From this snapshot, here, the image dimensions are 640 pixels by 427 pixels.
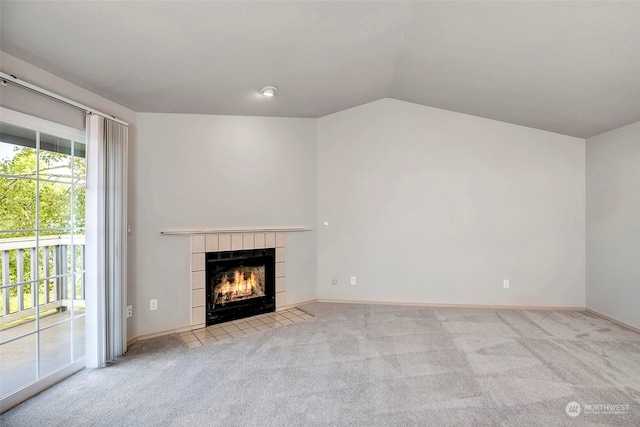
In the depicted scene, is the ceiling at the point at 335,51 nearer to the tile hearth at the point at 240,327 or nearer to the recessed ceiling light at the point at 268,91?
the recessed ceiling light at the point at 268,91

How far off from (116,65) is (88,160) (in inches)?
32.4

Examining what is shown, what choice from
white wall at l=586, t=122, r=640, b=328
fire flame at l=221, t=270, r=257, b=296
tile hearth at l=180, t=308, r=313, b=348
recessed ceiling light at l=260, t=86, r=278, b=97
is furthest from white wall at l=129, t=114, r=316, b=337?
white wall at l=586, t=122, r=640, b=328

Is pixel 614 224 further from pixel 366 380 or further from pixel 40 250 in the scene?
pixel 40 250

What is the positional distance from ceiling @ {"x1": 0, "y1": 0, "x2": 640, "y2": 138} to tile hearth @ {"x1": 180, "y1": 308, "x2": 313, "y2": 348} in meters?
2.44

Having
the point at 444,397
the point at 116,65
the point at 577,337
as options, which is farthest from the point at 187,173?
the point at 577,337

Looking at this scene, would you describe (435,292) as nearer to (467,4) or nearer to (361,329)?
(361,329)

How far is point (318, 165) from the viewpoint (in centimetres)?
464

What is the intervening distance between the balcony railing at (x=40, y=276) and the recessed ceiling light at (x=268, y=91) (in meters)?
2.14

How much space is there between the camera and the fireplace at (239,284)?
3.75 meters

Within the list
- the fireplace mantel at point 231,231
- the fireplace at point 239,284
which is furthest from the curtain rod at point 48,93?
the fireplace at point 239,284

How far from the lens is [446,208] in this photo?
4.36 m

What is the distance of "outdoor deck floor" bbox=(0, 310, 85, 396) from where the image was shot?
2.14 m

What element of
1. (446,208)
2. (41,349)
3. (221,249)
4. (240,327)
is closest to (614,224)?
(446,208)

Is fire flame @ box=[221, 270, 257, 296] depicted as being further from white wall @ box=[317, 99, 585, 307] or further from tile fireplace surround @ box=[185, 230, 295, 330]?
white wall @ box=[317, 99, 585, 307]
